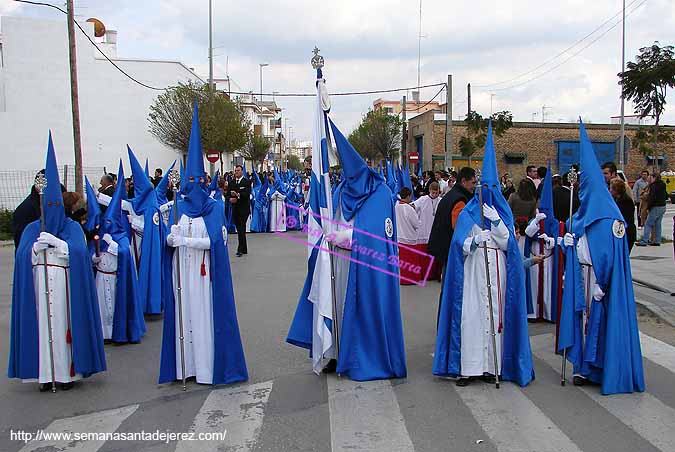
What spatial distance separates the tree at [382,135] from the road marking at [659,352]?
5727cm

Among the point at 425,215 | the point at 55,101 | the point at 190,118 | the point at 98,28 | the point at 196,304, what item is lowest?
the point at 196,304

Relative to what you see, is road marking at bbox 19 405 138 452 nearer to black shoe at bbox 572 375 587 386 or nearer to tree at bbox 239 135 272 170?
black shoe at bbox 572 375 587 386

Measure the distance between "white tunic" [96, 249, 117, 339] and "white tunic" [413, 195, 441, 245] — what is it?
6155 millimetres

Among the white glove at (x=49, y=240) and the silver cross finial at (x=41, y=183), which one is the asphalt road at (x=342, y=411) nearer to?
the white glove at (x=49, y=240)

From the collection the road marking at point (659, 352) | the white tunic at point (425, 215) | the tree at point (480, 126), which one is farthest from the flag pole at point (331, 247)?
the tree at point (480, 126)

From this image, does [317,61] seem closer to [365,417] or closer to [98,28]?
[365,417]

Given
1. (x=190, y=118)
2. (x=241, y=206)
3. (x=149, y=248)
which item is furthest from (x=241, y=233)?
(x=190, y=118)

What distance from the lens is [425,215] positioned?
1315 cm

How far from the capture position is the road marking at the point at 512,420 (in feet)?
16.4

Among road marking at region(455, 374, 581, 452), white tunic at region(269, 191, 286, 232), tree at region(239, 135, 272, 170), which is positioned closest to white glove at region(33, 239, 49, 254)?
road marking at region(455, 374, 581, 452)

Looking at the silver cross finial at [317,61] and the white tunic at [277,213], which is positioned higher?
the silver cross finial at [317,61]

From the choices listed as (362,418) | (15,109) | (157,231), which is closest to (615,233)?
(362,418)

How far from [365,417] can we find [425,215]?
7.89 metres

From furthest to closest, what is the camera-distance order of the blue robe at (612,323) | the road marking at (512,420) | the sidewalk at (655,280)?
the sidewalk at (655,280) < the blue robe at (612,323) < the road marking at (512,420)
